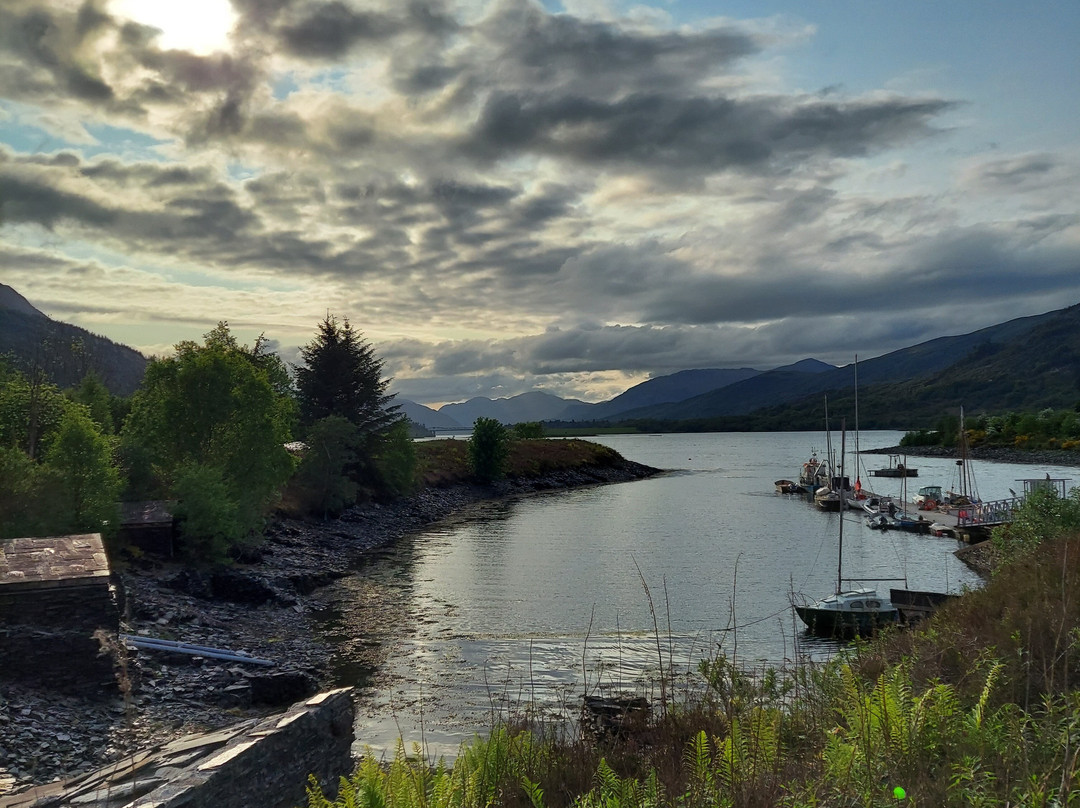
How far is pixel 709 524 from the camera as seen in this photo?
70062 millimetres

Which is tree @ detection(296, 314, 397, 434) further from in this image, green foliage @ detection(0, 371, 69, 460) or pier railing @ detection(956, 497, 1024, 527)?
pier railing @ detection(956, 497, 1024, 527)

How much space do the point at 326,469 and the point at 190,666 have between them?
4093 centimetres

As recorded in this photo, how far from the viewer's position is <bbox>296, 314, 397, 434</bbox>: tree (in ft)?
252

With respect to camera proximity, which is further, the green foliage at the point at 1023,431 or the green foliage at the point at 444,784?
the green foliage at the point at 1023,431

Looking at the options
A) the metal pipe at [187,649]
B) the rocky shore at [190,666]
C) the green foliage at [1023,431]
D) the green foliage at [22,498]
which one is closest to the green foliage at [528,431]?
the green foliage at [1023,431]

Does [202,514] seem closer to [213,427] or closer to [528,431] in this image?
[213,427]

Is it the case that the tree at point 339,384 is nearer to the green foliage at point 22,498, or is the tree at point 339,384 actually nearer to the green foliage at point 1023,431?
the green foliage at point 22,498

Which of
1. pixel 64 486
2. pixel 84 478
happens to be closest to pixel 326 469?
pixel 84 478

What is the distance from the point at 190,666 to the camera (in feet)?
79.5

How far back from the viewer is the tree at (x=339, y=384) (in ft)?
252

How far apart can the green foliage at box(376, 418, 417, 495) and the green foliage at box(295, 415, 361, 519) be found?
920cm

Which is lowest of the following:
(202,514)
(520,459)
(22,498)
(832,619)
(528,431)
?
(832,619)

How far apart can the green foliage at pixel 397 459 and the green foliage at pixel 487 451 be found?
23.7 metres

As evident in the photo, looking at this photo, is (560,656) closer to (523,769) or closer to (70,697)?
(70,697)
